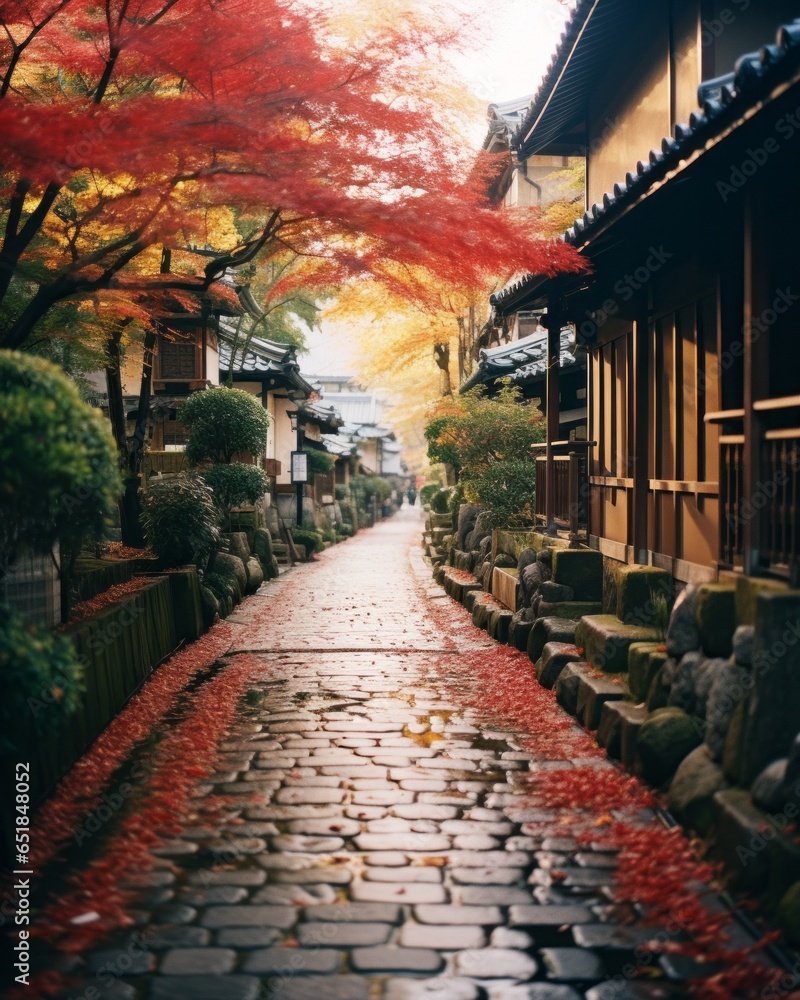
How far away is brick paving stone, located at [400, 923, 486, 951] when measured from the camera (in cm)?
505

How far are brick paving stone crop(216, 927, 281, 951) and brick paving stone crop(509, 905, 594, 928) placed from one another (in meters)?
1.34

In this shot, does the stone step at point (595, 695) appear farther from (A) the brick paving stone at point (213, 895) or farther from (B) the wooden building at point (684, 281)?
(A) the brick paving stone at point (213, 895)

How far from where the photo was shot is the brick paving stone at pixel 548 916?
5340 millimetres

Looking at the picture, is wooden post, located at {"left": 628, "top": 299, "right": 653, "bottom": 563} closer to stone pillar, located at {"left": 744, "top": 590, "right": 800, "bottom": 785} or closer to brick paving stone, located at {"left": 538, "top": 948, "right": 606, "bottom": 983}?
stone pillar, located at {"left": 744, "top": 590, "right": 800, "bottom": 785}

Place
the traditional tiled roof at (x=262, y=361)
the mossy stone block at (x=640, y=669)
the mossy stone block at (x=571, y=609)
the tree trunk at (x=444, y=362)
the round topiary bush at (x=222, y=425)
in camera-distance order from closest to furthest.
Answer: the mossy stone block at (x=640, y=669)
the mossy stone block at (x=571, y=609)
the round topiary bush at (x=222, y=425)
the traditional tiled roof at (x=262, y=361)
the tree trunk at (x=444, y=362)

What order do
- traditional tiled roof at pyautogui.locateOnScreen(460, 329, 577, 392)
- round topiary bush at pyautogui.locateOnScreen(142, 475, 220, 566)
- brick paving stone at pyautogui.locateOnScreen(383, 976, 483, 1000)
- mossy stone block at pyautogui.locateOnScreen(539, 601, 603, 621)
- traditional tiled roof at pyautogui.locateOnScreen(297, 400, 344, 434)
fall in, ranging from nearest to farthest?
brick paving stone at pyautogui.locateOnScreen(383, 976, 483, 1000) < mossy stone block at pyautogui.locateOnScreen(539, 601, 603, 621) < round topiary bush at pyautogui.locateOnScreen(142, 475, 220, 566) < traditional tiled roof at pyautogui.locateOnScreen(460, 329, 577, 392) < traditional tiled roof at pyautogui.locateOnScreen(297, 400, 344, 434)

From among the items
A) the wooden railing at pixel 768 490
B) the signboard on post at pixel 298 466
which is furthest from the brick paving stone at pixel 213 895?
the signboard on post at pixel 298 466

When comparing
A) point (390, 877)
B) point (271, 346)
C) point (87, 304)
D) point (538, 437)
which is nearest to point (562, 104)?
point (538, 437)

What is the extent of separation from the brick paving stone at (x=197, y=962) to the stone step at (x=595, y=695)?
5.05 meters

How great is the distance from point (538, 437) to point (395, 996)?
16.3 m

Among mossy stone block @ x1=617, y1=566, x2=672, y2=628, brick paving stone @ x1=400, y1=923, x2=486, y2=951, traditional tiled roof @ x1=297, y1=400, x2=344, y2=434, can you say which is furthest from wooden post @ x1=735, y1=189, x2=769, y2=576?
traditional tiled roof @ x1=297, y1=400, x2=344, y2=434

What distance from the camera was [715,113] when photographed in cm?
659

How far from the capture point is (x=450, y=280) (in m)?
12.2

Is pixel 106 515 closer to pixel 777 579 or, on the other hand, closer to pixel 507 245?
pixel 777 579
